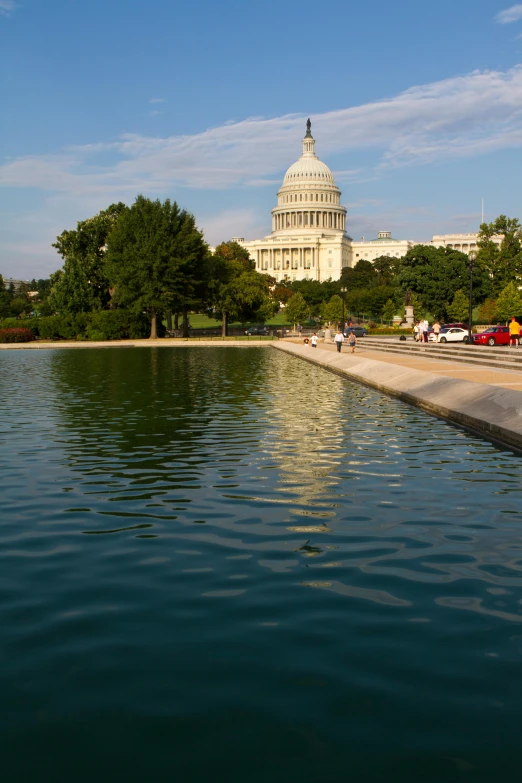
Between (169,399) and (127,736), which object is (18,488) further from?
(169,399)

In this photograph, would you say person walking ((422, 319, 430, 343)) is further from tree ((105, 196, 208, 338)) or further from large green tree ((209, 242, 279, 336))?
large green tree ((209, 242, 279, 336))

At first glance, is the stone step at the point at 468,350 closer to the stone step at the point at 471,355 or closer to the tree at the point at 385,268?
the stone step at the point at 471,355

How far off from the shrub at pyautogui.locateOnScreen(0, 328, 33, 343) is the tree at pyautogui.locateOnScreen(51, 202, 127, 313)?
5.21 metres

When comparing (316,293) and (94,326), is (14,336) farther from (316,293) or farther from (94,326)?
(316,293)

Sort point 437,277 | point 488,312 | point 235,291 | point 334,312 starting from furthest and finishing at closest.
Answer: point 334,312 → point 437,277 → point 488,312 → point 235,291

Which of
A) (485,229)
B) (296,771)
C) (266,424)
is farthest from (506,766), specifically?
(485,229)

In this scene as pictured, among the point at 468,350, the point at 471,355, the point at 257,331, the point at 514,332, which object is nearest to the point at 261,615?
the point at 471,355

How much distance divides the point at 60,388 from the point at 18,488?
17.8m

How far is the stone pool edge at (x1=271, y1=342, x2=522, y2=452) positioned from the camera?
55.5 feet

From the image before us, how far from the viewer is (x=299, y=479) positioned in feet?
40.5

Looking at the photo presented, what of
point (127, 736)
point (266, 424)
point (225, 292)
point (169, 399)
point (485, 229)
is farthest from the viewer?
point (485, 229)

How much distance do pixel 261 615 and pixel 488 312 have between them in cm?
→ 9330

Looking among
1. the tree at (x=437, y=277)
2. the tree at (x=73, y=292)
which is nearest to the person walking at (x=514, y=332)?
the tree at (x=73, y=292)

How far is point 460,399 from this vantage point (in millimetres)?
21062
